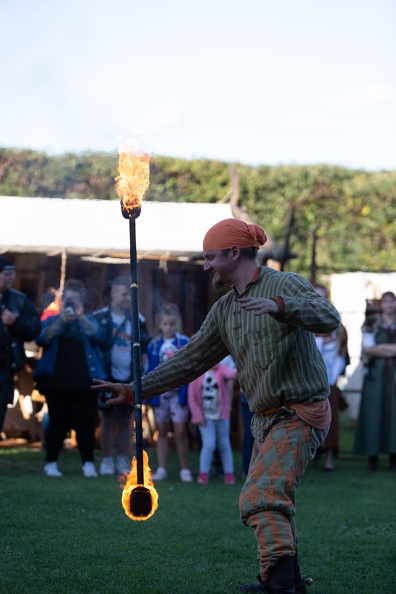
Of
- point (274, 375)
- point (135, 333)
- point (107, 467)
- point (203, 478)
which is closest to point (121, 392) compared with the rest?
point (135, 333)

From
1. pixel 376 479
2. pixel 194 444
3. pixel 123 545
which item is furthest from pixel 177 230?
pixel 123 545

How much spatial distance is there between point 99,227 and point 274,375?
29.3 ft

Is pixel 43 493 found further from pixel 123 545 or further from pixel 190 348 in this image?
pixel 190 348

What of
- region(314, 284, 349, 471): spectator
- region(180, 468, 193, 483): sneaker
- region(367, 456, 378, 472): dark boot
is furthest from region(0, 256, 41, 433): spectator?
region(367, 456, 378, 472): dark boot

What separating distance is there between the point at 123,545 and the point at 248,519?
6.47 ft

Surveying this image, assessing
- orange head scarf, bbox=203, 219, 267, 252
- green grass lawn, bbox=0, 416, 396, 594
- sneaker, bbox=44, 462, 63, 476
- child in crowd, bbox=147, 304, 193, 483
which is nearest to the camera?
orange head scarf, bbox=203, 219, 267, 252

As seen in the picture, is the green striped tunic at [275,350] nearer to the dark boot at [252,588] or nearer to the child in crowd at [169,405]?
the dark boot at [252,588]

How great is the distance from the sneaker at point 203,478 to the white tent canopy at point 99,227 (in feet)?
12.0

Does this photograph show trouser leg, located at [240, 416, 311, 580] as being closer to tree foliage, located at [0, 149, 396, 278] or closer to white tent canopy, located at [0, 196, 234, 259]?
white tent canopy, located at [0, 196, 234, 259]

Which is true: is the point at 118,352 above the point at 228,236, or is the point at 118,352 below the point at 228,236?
below

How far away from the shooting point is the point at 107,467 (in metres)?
10.5

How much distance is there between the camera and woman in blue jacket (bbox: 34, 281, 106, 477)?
10188 millimetres

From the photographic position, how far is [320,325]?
14.2 ft

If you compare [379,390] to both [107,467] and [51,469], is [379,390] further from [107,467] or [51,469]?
[51,469]
